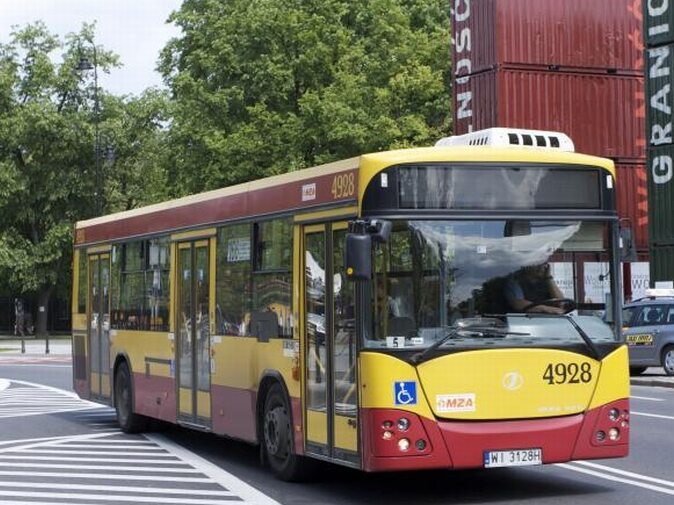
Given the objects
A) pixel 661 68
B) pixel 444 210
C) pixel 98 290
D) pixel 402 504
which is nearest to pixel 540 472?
pixel 402 504

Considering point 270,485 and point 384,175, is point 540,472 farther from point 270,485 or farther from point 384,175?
point 384,175

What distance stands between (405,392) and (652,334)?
19350 mm

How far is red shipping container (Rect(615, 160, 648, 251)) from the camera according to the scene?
142ft

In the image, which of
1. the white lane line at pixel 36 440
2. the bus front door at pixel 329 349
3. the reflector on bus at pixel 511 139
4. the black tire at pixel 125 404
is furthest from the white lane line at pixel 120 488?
the black tire at pixel 125 404

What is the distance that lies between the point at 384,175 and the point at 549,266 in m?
1.44

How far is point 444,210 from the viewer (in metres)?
10.6

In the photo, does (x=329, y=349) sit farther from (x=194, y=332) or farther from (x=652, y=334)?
(x=652, y=334)

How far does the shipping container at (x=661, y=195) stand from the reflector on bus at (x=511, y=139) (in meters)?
27.6

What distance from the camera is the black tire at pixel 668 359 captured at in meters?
28.8

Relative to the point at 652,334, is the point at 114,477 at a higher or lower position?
lower

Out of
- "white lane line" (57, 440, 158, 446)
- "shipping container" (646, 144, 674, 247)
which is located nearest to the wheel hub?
"white lane line" (57, 440, 158, 446)

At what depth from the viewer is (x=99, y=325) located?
18.8 meters

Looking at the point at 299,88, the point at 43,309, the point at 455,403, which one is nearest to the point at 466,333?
the point at 455,403

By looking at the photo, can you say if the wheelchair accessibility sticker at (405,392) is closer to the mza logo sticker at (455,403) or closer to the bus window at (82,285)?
the mza logo sticker at (455,403)
